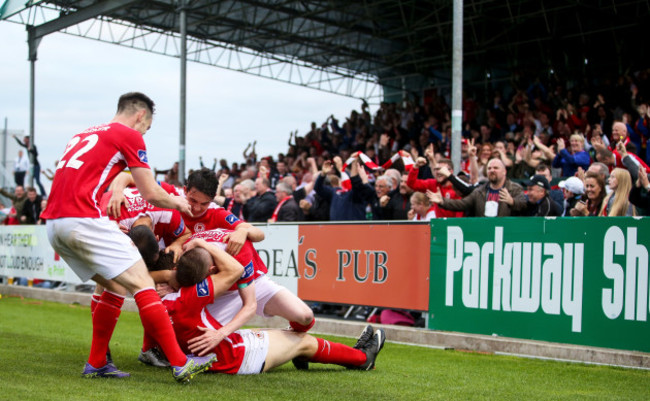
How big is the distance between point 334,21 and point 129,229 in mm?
23124

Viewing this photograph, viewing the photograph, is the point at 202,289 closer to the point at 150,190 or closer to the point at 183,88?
the point at 150,190

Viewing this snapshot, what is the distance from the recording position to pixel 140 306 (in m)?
5.39

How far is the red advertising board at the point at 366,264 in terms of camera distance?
380 inches

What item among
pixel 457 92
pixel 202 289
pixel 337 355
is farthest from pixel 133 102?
pixel 457 92

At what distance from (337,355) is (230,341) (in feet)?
3.03

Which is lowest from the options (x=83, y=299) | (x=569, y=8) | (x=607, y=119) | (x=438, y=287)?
(x=83, y=299)

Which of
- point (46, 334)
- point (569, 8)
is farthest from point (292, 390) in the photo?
point (569, 8)

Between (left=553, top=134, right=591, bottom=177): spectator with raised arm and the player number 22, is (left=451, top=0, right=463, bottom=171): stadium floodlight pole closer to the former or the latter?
(left=553, top=134, right=591, bottom=177): spectator with raised arm

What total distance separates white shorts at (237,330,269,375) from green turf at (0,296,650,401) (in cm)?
13

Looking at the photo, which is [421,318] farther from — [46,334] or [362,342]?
[46,334]

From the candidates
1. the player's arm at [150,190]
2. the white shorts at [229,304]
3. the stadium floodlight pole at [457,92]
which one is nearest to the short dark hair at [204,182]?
the player's arm at [150,190]

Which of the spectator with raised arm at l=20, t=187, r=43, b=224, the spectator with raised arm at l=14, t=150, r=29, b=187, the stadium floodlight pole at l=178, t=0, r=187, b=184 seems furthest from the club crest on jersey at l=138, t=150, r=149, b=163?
the spectator with raised arm at l=14, t=150, r=29, b=187

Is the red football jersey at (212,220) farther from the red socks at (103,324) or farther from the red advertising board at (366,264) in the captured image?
the red advertising board at (366,264)

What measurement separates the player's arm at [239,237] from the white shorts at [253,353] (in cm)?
68
